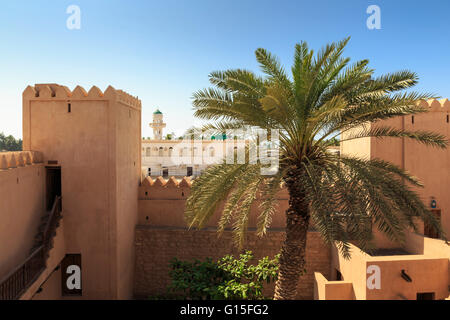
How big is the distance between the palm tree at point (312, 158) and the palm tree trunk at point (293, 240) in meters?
0.02

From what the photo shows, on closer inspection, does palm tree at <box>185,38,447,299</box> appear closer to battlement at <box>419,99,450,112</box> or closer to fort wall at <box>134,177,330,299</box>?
fort wall at <box>134,177,330,299</box>

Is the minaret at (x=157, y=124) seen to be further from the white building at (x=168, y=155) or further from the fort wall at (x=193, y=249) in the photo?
the fort wall at (x=193, y=249)

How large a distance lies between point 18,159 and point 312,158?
7285 mm

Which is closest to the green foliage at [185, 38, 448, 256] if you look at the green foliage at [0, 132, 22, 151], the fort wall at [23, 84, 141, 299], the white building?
the fort wall at [23, 84, 141, 299]

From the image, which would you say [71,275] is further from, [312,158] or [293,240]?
[312,158]

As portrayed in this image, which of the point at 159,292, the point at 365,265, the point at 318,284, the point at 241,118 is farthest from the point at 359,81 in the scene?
the point at 159,292

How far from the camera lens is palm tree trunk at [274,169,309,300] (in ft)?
18.7

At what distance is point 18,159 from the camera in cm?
732

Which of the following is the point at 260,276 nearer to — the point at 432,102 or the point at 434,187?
the point at 434,187

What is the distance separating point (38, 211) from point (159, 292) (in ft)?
15.2

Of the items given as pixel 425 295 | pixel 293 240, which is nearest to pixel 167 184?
pixel 293 240

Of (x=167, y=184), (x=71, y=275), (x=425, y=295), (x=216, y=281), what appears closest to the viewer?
(x=216, y=281)

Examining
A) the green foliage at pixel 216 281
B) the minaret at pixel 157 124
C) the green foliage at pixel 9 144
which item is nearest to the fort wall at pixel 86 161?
the green foliage at pixel 216 281

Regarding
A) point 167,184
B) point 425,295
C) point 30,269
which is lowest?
point 425,295
